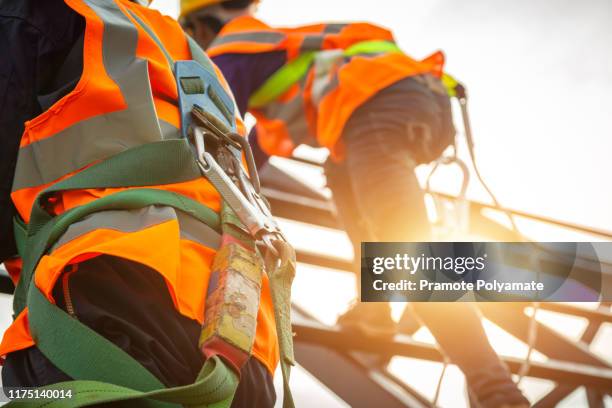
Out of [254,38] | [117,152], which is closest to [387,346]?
[254,38]

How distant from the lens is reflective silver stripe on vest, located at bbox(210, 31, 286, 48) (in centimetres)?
278

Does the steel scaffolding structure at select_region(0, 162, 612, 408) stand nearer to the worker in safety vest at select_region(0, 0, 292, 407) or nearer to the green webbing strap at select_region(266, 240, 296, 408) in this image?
the worker in safety vest at select_region(0, 0, 292, 407)

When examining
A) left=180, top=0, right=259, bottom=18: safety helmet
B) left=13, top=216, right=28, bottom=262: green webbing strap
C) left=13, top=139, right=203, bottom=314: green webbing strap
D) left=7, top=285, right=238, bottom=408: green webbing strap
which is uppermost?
left=180, top=0, right=259, bottom=18: safety helmet

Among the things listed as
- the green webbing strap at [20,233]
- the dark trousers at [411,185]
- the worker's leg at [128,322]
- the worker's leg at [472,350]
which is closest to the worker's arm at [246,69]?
the dark trousers at [411,185]

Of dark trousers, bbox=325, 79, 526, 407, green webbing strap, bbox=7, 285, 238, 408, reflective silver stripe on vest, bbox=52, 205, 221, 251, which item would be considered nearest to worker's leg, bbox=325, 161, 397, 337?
dark trousers, bbox=325, 79, 526, 407

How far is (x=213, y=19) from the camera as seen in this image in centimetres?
305

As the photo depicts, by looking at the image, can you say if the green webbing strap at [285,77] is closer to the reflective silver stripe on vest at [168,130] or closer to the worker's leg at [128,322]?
the reflective silver stripe on vest at [168,130]

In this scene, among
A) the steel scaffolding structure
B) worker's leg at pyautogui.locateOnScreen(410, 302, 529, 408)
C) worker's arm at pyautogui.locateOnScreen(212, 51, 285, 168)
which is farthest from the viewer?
the steel scaffolding structure

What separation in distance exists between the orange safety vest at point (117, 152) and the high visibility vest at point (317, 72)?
145 centimetres

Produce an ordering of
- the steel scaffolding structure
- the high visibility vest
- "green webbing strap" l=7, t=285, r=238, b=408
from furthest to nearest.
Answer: the steel scaffolding structure
the high visibility vest
"green webbing strap" l=7, t=285, r=238, b=408

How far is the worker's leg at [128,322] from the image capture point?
1043 millimetres

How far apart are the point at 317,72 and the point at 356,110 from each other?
27cm

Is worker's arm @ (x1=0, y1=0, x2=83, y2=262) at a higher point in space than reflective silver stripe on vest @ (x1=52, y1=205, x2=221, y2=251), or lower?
higher

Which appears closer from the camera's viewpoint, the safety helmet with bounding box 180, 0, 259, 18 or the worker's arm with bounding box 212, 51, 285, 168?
the worker's arm with bounding box 212, 51, 285, 168
